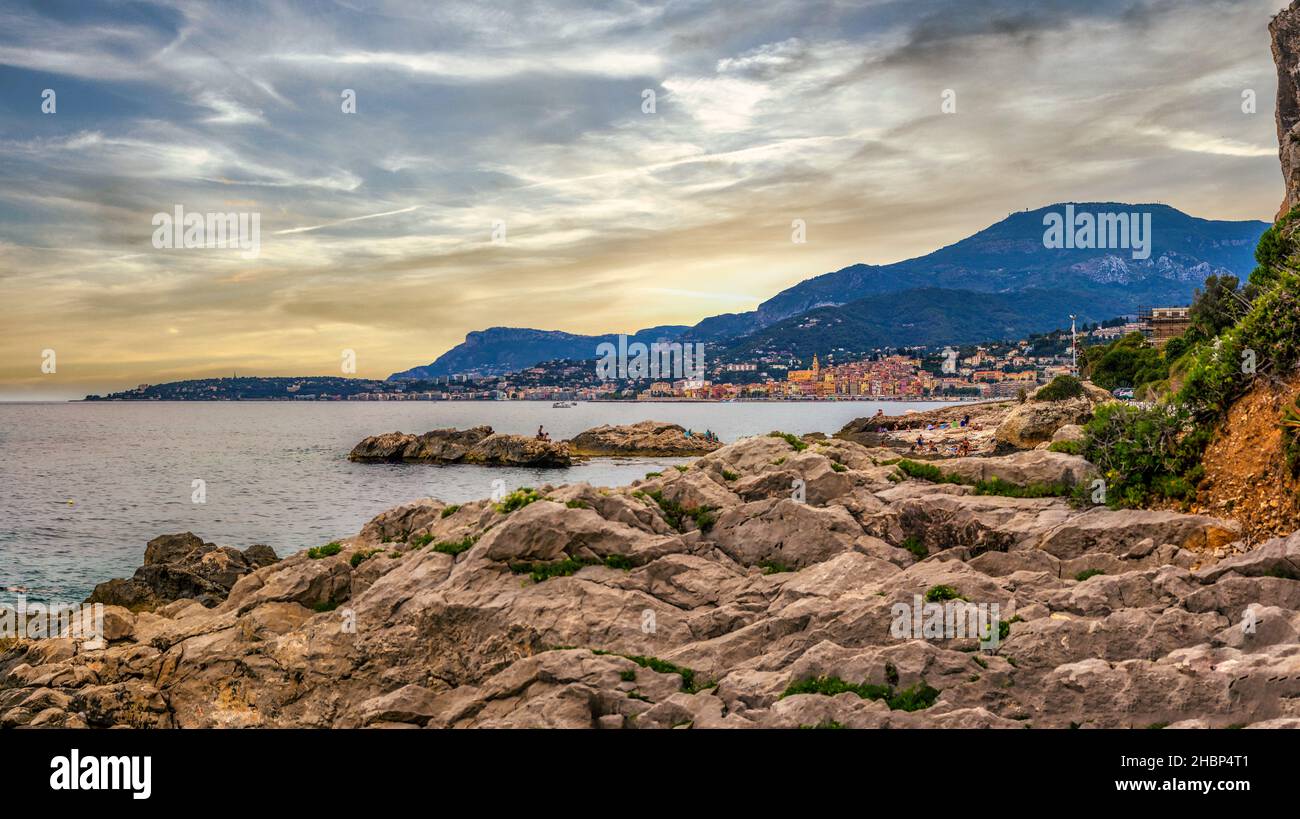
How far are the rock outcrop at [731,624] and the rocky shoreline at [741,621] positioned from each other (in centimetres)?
5

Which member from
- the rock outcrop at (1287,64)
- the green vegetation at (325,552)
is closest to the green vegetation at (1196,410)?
the green vegetation at (325,552)

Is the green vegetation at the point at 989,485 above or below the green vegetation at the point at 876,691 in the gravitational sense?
above

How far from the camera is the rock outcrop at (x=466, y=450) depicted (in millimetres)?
91375

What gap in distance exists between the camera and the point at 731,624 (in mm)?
16031

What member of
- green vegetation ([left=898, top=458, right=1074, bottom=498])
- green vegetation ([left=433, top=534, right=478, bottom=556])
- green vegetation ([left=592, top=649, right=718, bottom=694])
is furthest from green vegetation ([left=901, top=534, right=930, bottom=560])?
green vegetation ([left=433, top=534, right=478, bottom=556])

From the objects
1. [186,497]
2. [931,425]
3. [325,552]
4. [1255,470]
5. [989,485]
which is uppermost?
[1255,470]

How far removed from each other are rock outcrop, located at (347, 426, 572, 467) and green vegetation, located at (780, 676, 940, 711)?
256 ft

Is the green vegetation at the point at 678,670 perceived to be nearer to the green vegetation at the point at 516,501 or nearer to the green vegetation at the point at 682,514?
the green vegetation at the point at 516,501

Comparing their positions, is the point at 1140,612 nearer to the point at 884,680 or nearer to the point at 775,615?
the point at 884,680

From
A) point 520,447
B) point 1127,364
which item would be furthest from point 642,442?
point 1127,364

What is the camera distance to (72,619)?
27719mm

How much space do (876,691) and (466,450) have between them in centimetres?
9047

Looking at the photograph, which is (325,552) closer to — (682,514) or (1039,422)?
(682,514)
